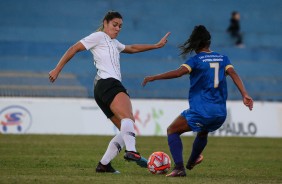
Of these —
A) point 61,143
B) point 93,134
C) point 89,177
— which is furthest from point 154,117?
point 89,177

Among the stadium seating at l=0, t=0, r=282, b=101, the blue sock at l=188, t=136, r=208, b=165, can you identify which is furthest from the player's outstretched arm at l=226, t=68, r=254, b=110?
the stadium seating at l=0, t=0, r=282, b=101

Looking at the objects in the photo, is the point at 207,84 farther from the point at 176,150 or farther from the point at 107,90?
the point at 107,90

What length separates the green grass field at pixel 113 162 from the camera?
354 inches

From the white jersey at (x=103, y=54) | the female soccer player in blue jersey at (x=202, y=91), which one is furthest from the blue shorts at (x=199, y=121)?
the white jersey at (x=103, y=54)

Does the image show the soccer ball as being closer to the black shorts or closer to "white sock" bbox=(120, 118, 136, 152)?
"white sock" bbox=(120, 118, 136, 152)

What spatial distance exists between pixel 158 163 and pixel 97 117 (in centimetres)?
1206

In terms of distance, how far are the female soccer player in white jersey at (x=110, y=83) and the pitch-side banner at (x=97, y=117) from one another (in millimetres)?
11231

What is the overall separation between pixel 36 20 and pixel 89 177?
810 inches

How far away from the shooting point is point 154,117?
22344mm

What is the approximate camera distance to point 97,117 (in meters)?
21.8

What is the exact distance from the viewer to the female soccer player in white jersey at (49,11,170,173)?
957cm

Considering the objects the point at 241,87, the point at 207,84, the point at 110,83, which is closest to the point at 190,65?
the point at 207,84

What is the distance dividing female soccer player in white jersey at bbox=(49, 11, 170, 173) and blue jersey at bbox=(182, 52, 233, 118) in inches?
36.8

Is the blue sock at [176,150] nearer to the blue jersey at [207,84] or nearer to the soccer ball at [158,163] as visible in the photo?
the soccer ball at [158,163]
